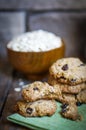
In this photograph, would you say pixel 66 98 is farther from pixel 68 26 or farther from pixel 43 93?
pixel 68 26

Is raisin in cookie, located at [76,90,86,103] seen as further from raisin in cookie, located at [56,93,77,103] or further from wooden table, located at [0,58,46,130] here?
wooden table, located at [0,58,46,130]

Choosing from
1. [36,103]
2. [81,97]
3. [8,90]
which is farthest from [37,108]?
[8,90]

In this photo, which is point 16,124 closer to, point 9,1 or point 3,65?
point 3,65

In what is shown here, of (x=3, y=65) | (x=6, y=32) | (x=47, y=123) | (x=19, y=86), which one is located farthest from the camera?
(x=6, y=32)

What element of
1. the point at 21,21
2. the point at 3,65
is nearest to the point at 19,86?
the point at 3,65

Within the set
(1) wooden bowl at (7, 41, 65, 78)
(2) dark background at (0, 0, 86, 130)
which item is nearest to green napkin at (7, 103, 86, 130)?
(1) wooden bowl at (7, 41, 65, 78)

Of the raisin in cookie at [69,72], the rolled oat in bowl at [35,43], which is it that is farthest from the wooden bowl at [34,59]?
the raisin in cookie at [69,72]
